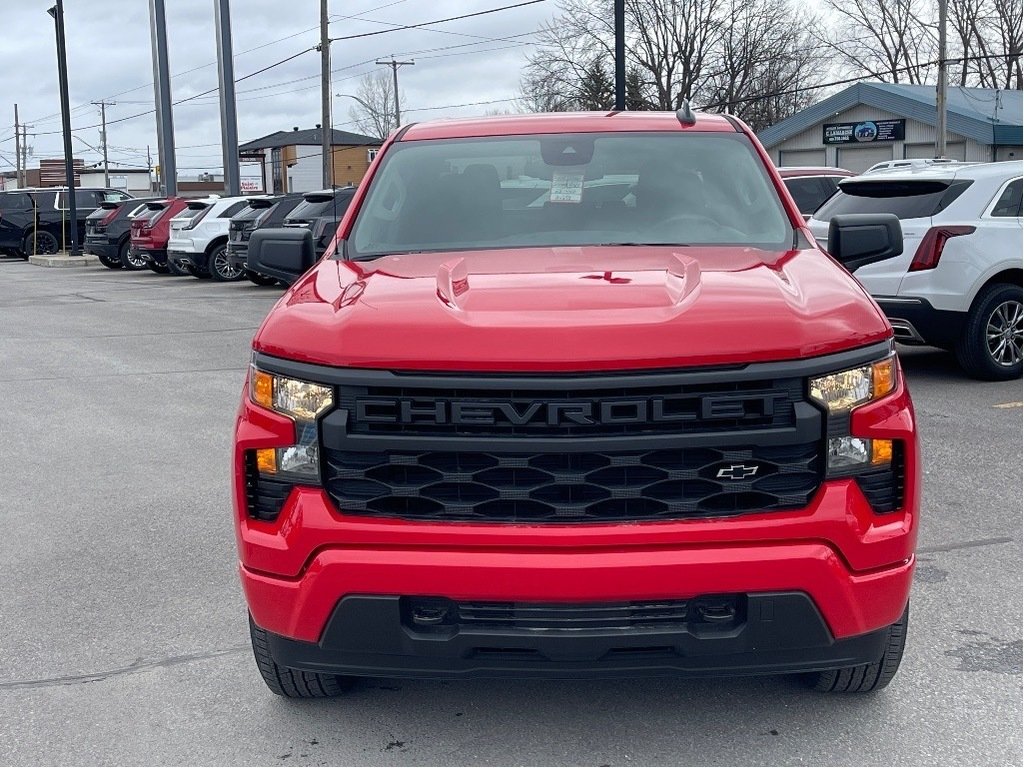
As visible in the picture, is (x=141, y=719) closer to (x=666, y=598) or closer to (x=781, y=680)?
(x=666, y=598)

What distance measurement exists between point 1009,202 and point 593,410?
7.45 meters

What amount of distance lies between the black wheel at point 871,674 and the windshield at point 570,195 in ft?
4.55

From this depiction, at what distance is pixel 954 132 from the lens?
39.4 metres

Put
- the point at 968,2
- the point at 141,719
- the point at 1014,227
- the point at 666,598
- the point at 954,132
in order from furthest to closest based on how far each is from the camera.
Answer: the point at 968,2
the point at 954,132
the point at 1014,227
the point at 141,719
the point at 666,598

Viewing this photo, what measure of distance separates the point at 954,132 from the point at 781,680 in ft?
128

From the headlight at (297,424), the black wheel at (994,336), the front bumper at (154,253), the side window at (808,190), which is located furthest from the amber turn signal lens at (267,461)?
the front bumper at (154,253)

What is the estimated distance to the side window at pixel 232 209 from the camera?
23375mm

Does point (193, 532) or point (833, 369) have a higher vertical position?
point (833, 369)

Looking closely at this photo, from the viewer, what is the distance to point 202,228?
23344mm

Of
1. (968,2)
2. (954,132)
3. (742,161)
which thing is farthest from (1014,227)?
(968,2)

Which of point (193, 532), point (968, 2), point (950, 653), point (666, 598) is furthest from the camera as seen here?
point (968, 2)

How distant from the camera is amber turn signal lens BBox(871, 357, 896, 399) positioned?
10.3 ft

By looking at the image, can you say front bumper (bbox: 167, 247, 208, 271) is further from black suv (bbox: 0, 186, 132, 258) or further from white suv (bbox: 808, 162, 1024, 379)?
white suv (bbox: 808, 162, 1024, 379)

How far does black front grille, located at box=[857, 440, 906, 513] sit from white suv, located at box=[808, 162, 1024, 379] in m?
6.26
